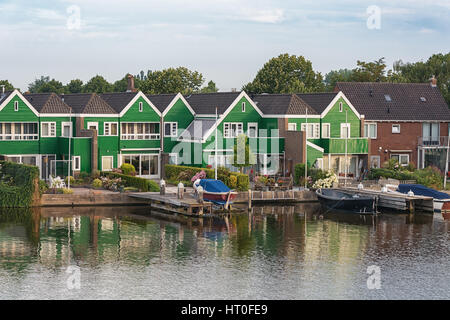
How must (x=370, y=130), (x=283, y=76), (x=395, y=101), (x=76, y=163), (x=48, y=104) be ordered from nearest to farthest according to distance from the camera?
1. (x=76, y=163)
2. (x=48, y=104)
3. (x=370, y=130)
4. (x=395, y=101)
5. (x=283, y=76)

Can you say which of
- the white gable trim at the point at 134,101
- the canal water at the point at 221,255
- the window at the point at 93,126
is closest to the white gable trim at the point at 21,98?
the window at the point at 93,126

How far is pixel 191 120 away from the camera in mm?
82312

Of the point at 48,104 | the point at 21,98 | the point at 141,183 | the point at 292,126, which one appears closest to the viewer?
the point at 141,183

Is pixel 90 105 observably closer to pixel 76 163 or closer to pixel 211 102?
pixel 76 163

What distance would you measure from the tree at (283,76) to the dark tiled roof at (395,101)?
20.8 meters

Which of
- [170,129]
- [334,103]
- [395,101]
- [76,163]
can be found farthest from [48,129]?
[395,101]

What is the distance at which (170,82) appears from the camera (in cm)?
11931

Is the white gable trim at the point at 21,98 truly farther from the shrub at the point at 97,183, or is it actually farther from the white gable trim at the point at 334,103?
the white gable trim at the point at 334,103

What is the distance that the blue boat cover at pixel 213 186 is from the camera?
213 ft

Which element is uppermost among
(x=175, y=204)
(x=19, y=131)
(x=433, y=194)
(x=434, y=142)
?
(x=19, y=131)

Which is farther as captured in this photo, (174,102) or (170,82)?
(170,82)

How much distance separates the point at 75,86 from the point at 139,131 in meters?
71.3

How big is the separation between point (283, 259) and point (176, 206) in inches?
712
